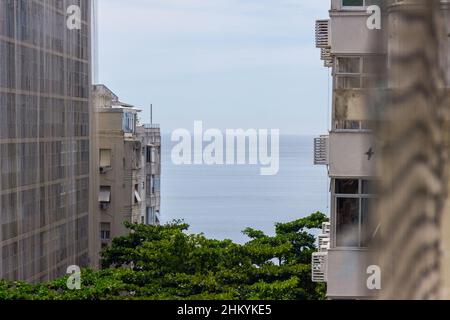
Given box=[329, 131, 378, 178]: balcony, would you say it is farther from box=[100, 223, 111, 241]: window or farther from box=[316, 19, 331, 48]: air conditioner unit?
box=[100, 223, 111, 241]: window

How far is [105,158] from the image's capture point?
9305mm

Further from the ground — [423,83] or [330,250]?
[423,83]

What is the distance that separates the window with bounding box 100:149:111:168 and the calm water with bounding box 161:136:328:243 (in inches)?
168

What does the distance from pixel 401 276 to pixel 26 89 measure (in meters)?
5.44

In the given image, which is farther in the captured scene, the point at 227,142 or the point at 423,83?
the point at 227,142

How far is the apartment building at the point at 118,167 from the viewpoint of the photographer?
901 cm

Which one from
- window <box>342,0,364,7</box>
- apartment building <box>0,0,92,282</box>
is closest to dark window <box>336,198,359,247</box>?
window <box>342,0,364,7</box>

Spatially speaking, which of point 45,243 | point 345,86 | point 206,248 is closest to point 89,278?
point 45,243

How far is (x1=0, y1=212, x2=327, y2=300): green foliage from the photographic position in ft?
19.9

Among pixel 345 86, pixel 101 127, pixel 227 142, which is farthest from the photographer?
pixel 227 142

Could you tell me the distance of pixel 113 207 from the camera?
9.31m

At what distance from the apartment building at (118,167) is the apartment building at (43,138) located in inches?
65.2

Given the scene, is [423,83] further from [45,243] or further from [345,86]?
[45,243]

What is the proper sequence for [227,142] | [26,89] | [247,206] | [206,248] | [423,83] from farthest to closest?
[247,206], [227,142], [206,248], [26,89], [423,83]
